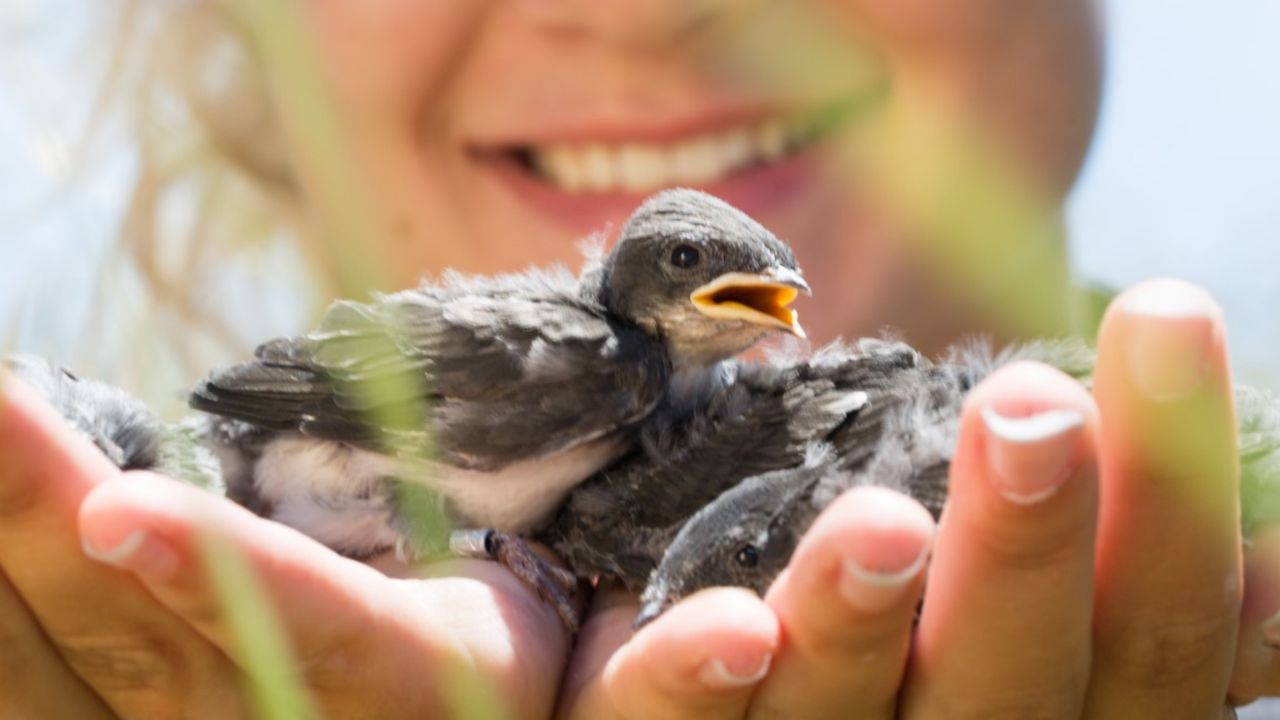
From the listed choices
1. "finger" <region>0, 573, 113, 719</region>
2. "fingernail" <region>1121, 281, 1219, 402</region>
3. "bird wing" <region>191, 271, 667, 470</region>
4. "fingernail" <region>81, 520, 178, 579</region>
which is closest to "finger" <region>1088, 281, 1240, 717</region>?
"fingernail" <region>1121, 281, 1219, 402</region>

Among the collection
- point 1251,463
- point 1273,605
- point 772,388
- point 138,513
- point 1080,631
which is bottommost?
point 138,513

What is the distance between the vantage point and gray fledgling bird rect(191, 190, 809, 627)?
1.33 meters

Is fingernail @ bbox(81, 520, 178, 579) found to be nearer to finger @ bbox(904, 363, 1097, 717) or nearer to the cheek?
finger @ bbox(904, 363, 1097, 717)

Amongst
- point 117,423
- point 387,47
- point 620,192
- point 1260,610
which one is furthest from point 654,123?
point 1260,610

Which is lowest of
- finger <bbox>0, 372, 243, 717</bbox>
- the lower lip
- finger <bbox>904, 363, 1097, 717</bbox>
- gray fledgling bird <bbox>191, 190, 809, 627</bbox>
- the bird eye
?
finger <bbox>0, 372, 243, 717</bbox>

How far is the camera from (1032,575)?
2.99 ft

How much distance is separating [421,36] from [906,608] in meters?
1.92

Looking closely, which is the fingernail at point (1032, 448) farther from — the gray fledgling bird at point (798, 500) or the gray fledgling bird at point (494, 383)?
the gray fledgling bird at point (494, 383)

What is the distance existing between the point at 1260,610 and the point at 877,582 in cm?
45

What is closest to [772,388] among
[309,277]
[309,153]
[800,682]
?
[800,682]

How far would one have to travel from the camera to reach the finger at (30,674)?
94cm

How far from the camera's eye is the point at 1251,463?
1101 mm

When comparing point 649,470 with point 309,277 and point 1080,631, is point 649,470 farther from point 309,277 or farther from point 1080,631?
point 309,277

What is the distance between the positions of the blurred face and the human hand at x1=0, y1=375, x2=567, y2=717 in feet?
5.36
